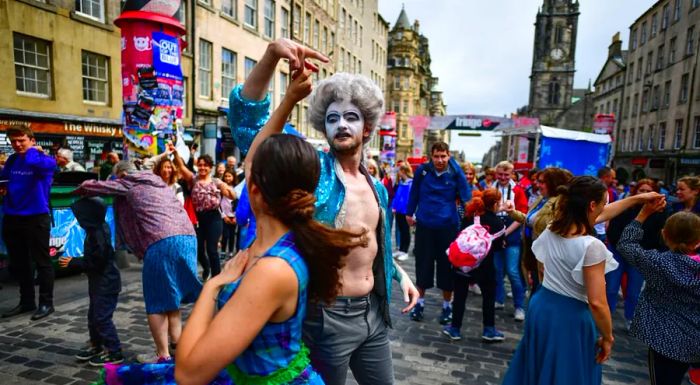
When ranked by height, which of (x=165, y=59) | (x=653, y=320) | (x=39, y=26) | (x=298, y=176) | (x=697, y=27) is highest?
(x=697, y=27)

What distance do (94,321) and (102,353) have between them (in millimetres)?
324

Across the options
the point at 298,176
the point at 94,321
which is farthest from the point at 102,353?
the point at 298,176

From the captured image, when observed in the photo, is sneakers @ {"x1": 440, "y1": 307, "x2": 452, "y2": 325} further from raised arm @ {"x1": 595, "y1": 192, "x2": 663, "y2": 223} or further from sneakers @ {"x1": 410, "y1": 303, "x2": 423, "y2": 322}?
raised arm @ {"x1": 595, "y1": 192, "x2": 663, "y2": 223}

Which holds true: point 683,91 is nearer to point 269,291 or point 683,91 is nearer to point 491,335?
point 491,335

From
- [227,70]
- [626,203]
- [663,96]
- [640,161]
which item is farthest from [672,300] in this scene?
[640,161]

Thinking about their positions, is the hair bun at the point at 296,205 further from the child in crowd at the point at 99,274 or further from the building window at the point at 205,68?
the building window at the point at 205,68

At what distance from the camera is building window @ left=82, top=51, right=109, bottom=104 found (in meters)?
13.1

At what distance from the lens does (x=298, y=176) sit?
1.26 meters

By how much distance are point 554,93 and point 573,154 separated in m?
56.2

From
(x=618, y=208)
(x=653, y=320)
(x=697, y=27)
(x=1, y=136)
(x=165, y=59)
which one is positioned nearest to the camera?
(x=653, y=320)

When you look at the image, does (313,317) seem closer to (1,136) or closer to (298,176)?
(298,176)

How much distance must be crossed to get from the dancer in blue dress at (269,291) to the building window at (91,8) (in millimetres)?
14717

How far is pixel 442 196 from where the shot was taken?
512cm

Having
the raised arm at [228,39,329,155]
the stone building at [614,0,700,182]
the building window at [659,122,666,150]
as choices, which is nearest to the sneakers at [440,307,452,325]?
the raised arm at [228,39,329,155]
